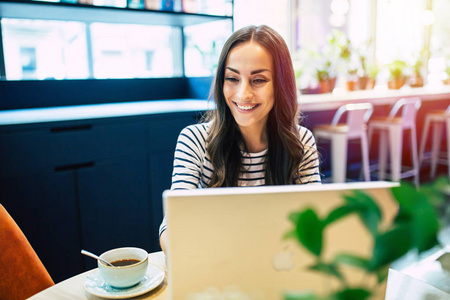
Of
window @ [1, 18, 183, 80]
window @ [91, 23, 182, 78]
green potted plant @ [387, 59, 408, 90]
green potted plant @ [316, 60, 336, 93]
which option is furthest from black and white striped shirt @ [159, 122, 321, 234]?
green potted plant @ [387, 59, 408, 90]

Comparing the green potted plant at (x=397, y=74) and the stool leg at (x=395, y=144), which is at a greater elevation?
the green potted plant at (x=397, y=74)

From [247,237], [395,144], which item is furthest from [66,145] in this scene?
[395,144]

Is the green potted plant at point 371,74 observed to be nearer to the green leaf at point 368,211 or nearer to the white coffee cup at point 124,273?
the white coffee cup at point 124,273

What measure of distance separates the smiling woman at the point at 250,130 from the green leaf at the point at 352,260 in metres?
1.04

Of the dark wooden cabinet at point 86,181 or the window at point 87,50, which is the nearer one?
the dark wooden cabinet at point 86,181

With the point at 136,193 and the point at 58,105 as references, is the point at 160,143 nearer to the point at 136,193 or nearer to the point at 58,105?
the point at 136,193

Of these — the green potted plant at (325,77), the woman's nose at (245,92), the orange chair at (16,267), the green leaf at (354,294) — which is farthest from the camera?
the green potted plant at (325,77)

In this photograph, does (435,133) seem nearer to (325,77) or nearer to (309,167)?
(325,77)

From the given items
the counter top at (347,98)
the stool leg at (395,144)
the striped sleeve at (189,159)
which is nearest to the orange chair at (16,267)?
the striped sleeve at (189,159)

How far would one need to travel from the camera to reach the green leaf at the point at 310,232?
351mm

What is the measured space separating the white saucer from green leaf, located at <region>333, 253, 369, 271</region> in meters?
0.60

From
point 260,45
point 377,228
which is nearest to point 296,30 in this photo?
point 260,45

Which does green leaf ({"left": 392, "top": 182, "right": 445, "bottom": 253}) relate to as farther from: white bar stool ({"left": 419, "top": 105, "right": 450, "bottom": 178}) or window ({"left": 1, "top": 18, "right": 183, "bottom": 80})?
white bar stool ({"left": 419, "top": 105, "right": 450, "bottom": 178})

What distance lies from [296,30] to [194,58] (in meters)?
2.12
